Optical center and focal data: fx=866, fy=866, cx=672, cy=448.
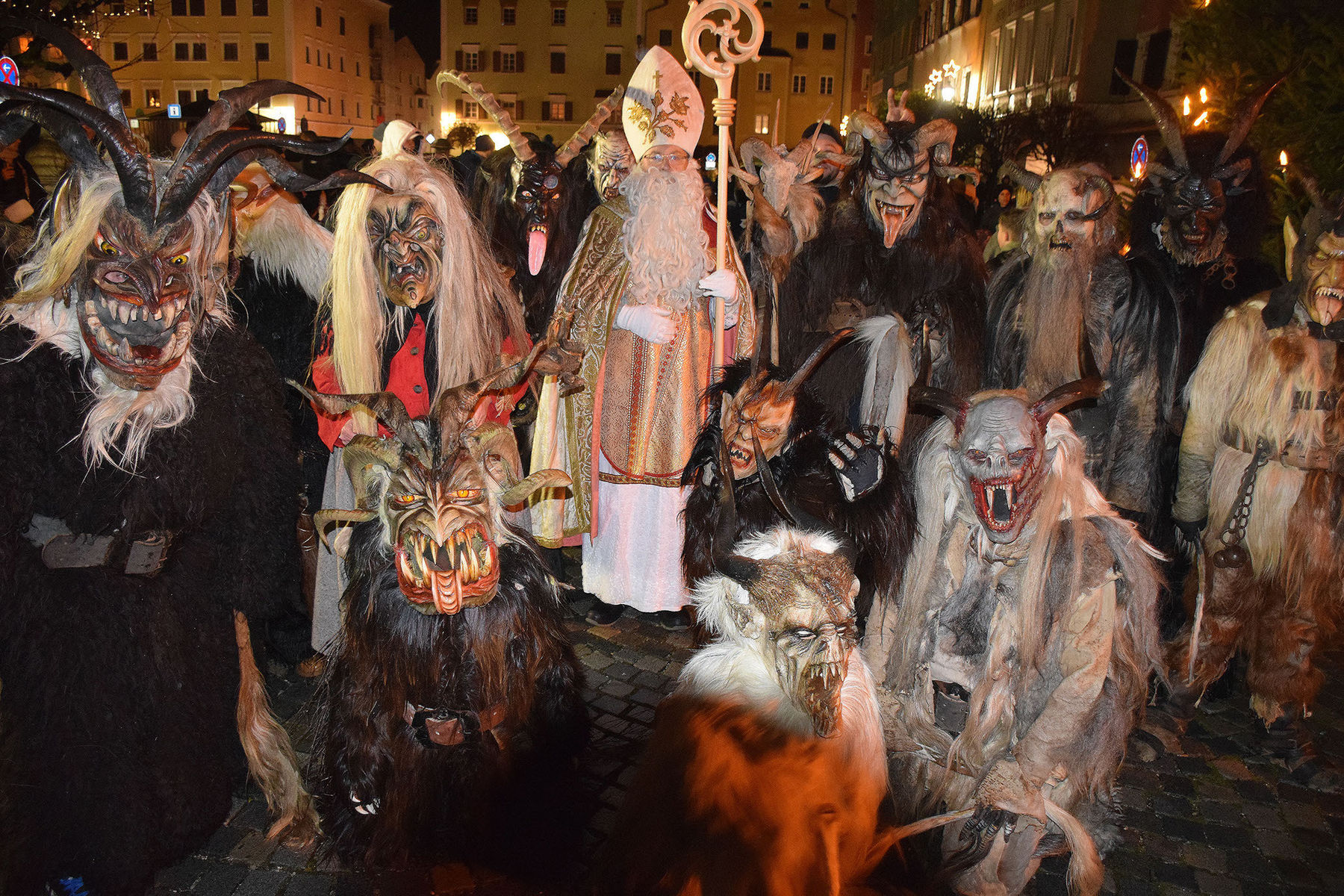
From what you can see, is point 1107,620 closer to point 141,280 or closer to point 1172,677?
point 1172,677

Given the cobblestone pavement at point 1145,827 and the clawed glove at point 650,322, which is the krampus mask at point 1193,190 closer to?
the cobblestone pavement at point 1145,827

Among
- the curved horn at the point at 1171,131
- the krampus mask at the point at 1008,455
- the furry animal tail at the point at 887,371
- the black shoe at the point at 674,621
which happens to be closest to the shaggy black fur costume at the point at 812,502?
the krampus mask at the point at 1008,455

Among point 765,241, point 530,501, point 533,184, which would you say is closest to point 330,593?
point 530,501

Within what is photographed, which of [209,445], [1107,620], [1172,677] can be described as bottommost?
[1172,677]

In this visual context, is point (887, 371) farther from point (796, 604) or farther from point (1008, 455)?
point (796, 604)

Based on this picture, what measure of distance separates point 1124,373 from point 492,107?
11.9 ft

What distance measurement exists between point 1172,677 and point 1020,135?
19.2 m

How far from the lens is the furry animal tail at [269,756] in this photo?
3.16 m

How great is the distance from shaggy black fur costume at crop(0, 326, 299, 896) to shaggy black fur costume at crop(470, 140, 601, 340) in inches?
116

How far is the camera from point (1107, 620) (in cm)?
287

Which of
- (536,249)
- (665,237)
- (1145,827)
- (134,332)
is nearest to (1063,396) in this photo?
(1145,827)

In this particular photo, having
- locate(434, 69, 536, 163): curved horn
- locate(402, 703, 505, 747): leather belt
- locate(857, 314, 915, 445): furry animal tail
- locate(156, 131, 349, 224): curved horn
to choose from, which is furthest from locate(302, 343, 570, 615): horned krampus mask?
locate(434, 69, 536, 163): curved horn

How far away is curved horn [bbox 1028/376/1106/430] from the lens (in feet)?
9.42

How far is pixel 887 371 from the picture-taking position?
4070 mm
